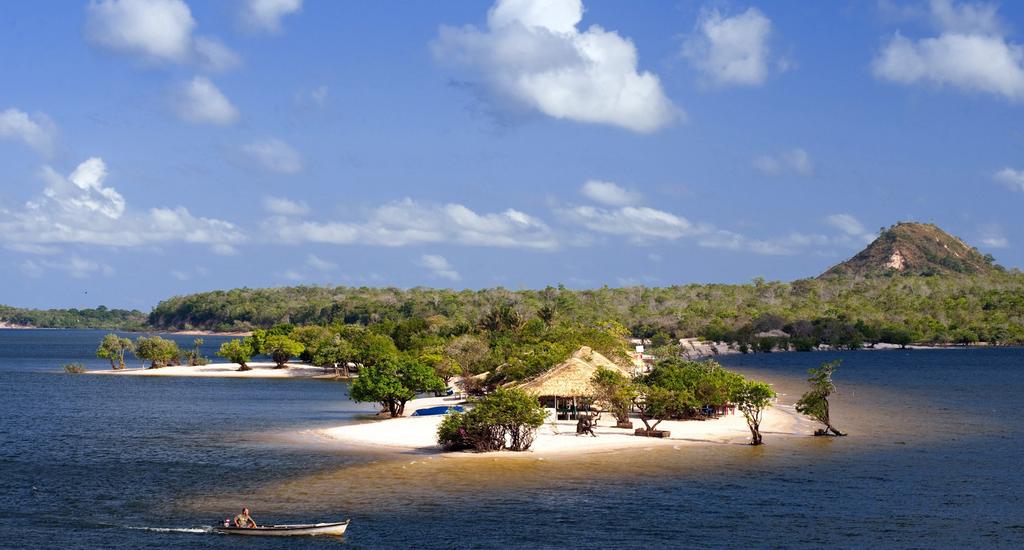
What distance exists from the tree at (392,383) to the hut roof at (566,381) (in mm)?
6605

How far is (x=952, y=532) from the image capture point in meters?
34.5

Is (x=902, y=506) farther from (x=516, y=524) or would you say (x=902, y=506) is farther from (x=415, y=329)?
(x=415, y=329)

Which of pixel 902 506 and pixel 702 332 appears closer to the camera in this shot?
pixel 902 506

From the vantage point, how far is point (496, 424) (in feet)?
161

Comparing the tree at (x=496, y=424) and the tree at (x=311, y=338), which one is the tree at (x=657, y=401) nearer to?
the tree at (x=496, y=424)

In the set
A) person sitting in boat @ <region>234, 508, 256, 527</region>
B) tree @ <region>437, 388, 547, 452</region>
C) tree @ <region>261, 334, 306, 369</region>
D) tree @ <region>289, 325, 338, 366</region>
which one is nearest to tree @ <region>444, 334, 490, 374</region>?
tree @ <region>261, 334, 306, 369</region>

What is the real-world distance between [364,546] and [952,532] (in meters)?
19.2

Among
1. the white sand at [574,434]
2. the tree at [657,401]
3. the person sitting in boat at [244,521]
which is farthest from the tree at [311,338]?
the person sitting in boat at [244,521]

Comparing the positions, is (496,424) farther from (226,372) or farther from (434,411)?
(226,372)

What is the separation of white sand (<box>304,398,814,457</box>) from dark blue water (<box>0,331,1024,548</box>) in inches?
85.3

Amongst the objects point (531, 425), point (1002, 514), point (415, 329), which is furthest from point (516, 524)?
point (415, 329)

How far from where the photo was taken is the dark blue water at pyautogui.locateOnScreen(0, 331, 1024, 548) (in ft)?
112

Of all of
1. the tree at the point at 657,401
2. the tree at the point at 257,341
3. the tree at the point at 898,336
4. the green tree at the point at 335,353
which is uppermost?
the tree at the point at 898,336

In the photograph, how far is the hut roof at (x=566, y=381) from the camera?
203 feet
